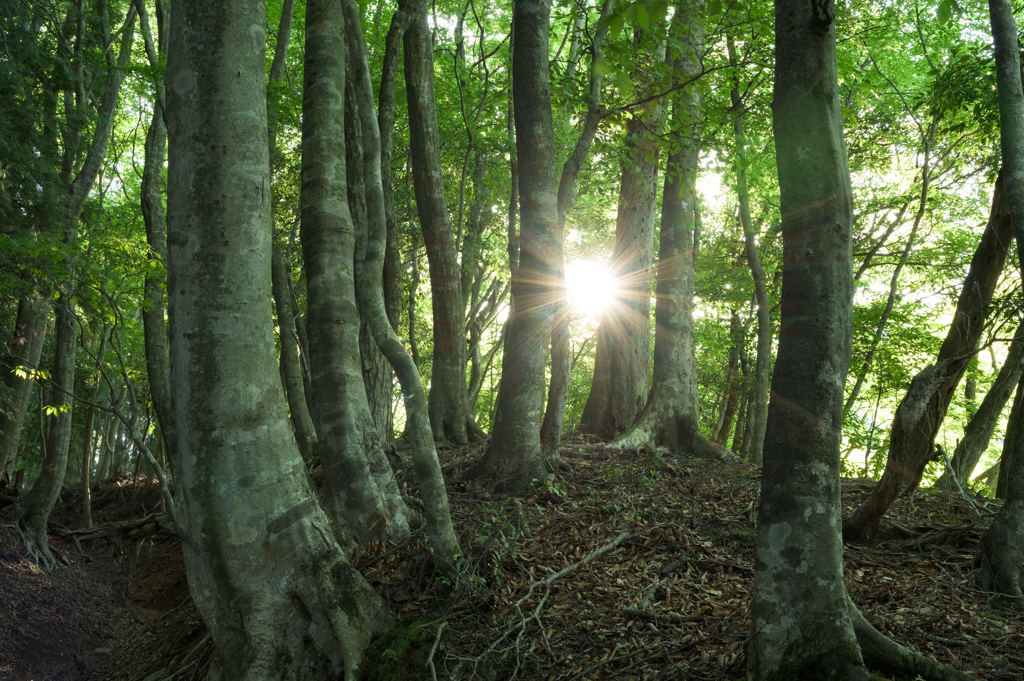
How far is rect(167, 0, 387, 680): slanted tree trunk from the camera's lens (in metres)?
3.07

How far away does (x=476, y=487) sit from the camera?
5.99 meters

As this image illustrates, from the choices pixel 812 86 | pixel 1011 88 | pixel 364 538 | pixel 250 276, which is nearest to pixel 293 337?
pixel 364 538

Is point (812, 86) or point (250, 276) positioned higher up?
point (812, 86)

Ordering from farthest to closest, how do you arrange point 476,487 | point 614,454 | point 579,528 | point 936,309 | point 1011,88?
1. point 936,309
2. point 614,454
3. point 476,487
4. point 579,528
5. point 1011,88

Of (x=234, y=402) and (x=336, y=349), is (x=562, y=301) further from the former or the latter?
(x=234, y=402)

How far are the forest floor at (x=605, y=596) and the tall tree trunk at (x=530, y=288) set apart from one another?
0.45 metres

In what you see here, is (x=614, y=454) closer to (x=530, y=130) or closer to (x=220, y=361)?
(x=530, y=130)

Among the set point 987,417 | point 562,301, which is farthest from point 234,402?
point 987,417

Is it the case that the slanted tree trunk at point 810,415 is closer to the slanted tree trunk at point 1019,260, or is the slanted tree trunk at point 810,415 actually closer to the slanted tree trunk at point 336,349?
the slanted tree trunk at point 1019,260

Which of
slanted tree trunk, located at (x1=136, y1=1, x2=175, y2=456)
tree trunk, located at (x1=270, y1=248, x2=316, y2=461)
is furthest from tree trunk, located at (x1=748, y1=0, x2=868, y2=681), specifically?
tree trunk, located at (x1=270, y1=248, x2=316, y2=461)

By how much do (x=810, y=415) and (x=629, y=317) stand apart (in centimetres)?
715

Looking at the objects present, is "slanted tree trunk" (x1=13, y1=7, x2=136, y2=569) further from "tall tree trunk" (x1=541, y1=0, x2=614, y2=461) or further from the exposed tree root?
the exposed tree root

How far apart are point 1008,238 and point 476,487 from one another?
5115 millimetres

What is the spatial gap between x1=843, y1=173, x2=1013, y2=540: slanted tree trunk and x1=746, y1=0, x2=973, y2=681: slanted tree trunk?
1.78 m
